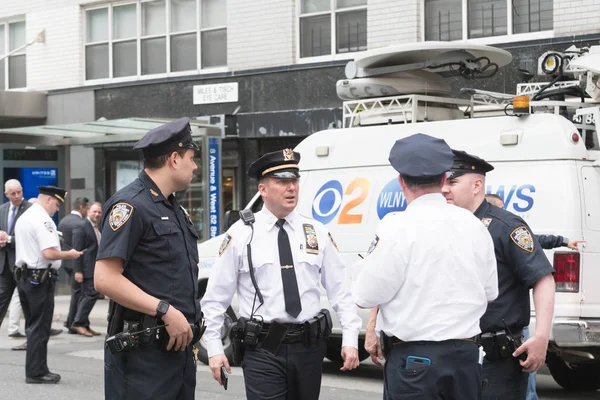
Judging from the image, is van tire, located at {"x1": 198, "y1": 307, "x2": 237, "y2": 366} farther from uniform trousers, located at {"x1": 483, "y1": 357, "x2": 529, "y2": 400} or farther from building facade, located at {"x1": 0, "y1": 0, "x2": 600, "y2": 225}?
building facade, located at {"x1": 0, "y1": 0, "x2": 600, "y2": 225}

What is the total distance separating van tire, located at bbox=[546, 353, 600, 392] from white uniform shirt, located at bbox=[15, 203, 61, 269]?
194 inches

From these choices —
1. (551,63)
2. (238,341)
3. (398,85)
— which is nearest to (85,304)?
(398,85)

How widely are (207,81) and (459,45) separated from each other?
927cm

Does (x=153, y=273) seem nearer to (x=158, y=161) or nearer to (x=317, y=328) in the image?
(x=158, y=161)

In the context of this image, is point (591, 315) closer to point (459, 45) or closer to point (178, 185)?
point (459, 45)

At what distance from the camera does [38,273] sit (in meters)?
9.83

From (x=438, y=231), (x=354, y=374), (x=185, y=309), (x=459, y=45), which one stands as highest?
(x=459, y=45)

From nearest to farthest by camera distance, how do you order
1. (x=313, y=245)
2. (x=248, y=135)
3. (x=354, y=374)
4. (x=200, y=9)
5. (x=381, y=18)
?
(x=313, y=245)
(x=354, y=374)
(x=381, y=18)
(x=248, y=135)
(x=200, y=9)

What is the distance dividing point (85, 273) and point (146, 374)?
9573mm

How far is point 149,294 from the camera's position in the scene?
187 inches

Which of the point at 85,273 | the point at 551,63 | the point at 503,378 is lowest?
the point at 85,273

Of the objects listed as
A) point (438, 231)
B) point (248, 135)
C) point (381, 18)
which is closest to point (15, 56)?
point (248, 135)

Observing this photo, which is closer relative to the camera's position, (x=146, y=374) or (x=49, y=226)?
(x=146, y=374)

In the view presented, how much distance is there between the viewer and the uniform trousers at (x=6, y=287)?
1166 centimetres
